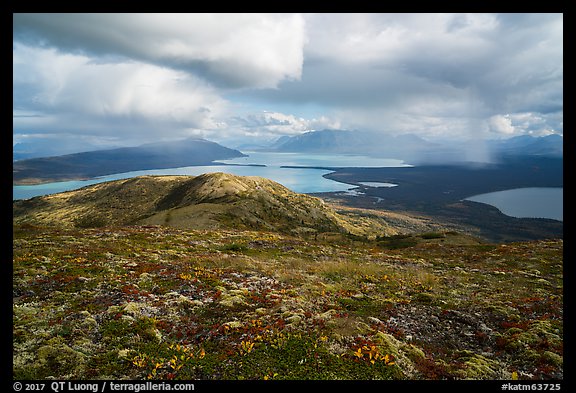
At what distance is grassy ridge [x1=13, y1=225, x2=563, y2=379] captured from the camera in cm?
983

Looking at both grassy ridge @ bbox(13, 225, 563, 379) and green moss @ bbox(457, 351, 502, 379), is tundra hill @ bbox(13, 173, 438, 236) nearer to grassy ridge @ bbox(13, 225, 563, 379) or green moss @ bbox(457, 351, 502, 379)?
grassy ridge @ bbox(13, 225, 563, 379)

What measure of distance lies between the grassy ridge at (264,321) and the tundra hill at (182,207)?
55.2 metres

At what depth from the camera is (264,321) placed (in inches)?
516

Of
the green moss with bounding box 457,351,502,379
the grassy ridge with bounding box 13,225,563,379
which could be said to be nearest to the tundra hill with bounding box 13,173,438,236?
the grassy ridge with bounding box 13,225,563,379

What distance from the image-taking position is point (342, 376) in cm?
928

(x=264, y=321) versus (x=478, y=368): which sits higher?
(x=264, y=321)

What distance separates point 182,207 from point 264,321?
93229 millimetres

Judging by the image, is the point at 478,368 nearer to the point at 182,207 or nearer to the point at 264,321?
the point at 264,321

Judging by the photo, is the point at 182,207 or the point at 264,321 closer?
the point at 264,321

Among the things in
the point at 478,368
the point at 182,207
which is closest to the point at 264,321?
the point at 478,368

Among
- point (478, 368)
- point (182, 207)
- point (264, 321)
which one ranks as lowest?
point (182, 207)
